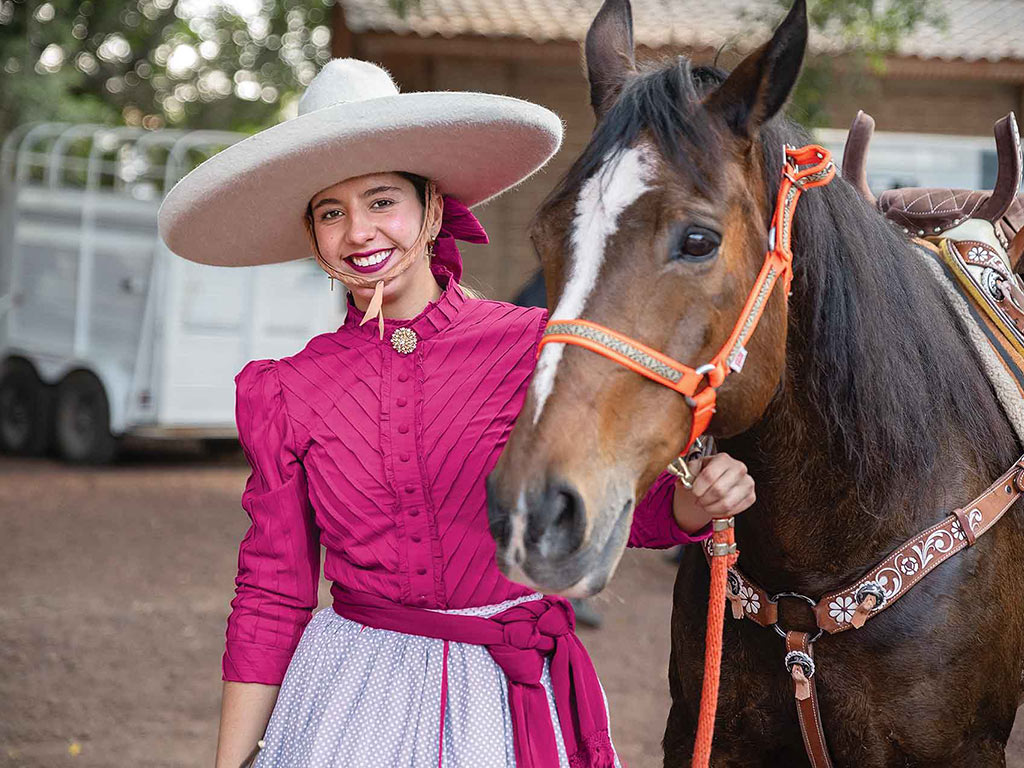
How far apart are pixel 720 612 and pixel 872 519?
1.22 ft

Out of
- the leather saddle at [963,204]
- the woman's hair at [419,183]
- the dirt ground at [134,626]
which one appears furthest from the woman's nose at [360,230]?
the dirt ground at [134,626]

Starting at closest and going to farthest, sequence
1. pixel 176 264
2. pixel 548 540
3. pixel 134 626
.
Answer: pixel 548 540 → pixel 134 626 → pixel 176 264

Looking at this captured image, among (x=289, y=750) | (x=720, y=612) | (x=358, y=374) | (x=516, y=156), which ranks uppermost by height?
(x=516, y=156)

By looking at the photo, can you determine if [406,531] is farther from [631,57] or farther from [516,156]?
[631,57]

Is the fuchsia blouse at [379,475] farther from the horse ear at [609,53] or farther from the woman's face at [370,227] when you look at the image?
the horse ear at [609,53]

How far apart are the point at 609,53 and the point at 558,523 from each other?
94cm

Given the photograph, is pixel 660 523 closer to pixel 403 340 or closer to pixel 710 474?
pixel 710 474

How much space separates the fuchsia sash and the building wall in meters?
8.90

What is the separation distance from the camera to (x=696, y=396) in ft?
5.24

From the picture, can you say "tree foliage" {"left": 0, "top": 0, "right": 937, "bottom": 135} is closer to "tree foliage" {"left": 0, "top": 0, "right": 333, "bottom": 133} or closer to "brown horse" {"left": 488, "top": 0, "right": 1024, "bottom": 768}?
"tree foliage" {"left": 0, "top": 0, "right": 333, "bottom": 133}

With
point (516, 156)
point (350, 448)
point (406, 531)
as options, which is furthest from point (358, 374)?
point (516, 156)

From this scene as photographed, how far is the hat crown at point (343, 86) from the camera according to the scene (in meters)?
2.00

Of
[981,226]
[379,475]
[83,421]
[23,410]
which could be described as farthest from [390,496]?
[23,410]

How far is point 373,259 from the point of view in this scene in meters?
1.89
